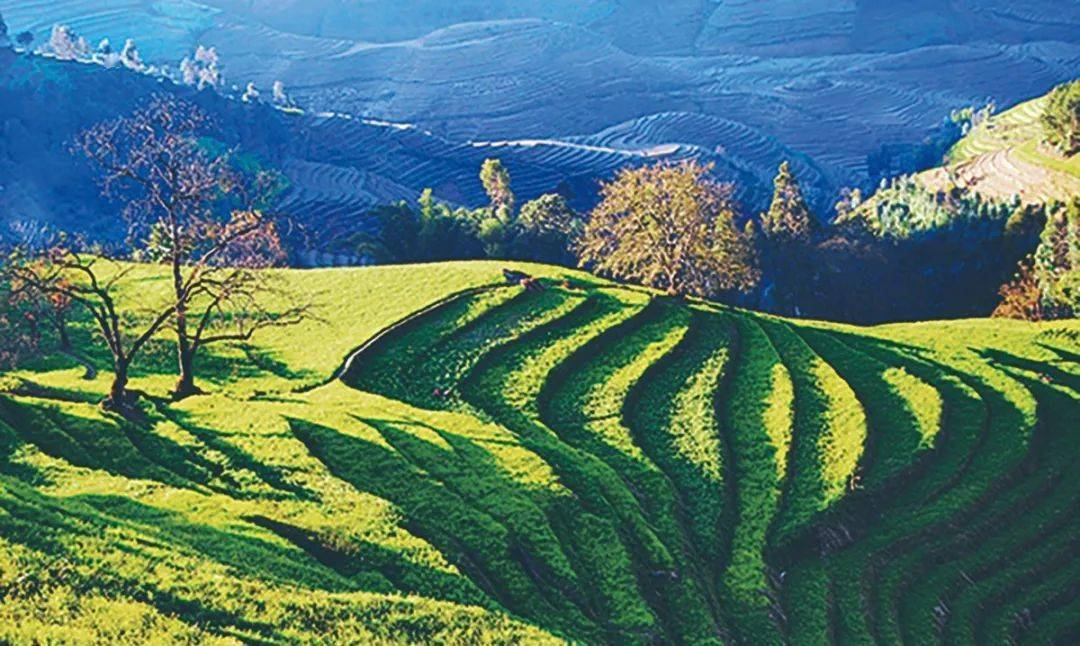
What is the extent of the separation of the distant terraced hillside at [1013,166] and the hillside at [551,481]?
177ft

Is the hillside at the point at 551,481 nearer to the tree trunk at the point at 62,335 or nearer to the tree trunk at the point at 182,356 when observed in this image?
the tree trunk at the point at 62,335

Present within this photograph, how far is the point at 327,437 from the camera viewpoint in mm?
27531

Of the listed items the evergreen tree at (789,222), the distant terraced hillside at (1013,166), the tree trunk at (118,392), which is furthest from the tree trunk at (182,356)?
the distant terraced hillside at (1013,166)

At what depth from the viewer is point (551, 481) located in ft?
87.7

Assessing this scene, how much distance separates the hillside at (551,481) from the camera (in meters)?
18.9

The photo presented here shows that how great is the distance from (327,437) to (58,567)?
34.3 feet

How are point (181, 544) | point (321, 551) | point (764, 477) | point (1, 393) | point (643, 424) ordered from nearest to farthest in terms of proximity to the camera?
point (181, 544), point (321, 551), point (1, 393), point (764, 477), point (643, 424)

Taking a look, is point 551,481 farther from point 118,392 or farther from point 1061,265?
point 1061,265

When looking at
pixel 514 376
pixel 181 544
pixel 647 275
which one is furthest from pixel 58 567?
pixel 647 275

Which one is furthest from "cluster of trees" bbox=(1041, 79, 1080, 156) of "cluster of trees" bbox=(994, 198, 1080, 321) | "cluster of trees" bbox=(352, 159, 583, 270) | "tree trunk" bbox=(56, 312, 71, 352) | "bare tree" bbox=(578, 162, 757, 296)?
"tree trunk" bbox=(56, 312, 71, 352)

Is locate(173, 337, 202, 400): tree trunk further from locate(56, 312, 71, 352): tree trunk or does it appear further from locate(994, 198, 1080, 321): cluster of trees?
locate(994, 198, 1080, 321): cluster of trees

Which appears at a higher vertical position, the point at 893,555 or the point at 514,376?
the point at 514,376

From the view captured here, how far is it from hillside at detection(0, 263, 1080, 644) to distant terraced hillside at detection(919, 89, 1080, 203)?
177 feet

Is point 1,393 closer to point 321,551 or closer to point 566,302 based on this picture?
point 321,551
